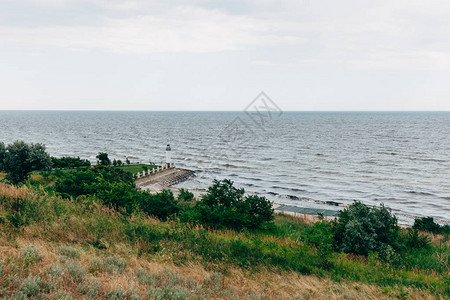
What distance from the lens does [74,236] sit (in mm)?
8469

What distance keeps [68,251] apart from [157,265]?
2.00 meters

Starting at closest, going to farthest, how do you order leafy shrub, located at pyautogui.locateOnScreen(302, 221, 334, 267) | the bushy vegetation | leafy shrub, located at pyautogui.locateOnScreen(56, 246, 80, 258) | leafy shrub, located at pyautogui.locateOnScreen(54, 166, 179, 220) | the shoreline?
leafy shrub, located at pyautogui.locateOnScreen(56, 246, 80, 258) < leafy shrub, located at pyautogui.locateOnScreen(302, 221, 334, 267) < leafy shrub, located at pyautogui.locateOnScreen(54, 166, 179, 220) < the bushy vegetation < the shoreline

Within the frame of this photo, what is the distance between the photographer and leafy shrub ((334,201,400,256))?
38.2 ft

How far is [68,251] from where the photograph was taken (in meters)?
7.21

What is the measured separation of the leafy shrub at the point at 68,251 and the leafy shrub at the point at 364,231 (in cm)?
871

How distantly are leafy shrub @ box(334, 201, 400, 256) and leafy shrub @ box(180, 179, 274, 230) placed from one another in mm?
3121

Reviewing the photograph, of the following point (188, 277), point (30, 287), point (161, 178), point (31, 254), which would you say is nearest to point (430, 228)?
point (188, 277)

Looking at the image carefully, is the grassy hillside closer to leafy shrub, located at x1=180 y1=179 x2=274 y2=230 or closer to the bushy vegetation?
leafy shrub, located at x1=180 y1=179 x2=274 y2=230

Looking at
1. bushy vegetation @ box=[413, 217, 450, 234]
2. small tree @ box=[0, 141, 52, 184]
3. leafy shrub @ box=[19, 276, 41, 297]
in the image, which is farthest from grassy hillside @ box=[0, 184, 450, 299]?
small tree @ box=[0, 141, 52, 184]

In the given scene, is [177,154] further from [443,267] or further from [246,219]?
[443,267]

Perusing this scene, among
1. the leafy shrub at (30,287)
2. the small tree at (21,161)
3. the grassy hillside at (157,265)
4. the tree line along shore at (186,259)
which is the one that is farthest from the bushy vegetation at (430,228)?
the small tree at (21,161)

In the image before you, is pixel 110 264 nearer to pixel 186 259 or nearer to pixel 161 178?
pixel 186 259

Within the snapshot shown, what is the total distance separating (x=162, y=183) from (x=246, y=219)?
83.4ft

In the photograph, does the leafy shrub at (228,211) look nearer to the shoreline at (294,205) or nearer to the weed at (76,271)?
the shoreline at (294,205)
